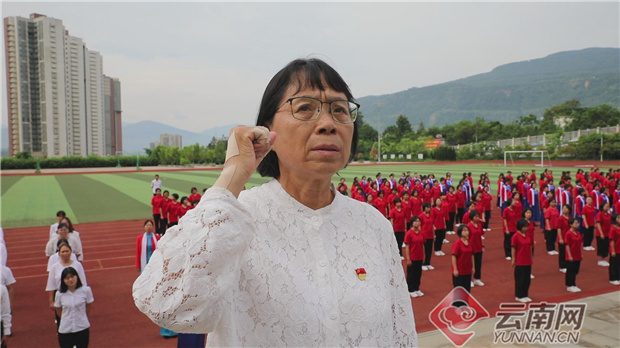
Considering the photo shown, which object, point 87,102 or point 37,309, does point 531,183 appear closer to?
point 37,309

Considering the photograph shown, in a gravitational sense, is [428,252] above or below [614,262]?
below

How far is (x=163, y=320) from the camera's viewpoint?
0.96 m

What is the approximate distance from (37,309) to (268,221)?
7.62 meters

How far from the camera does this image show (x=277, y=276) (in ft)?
3.97

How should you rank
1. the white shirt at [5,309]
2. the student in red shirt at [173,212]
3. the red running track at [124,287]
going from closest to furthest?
the white shirt at [5,309], the red running track at [124,287], the student in red shirt at [173,212]

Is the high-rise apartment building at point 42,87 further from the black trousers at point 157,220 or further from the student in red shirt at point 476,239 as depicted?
the student in red shirt at point 476,239

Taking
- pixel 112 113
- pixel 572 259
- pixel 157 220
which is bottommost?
pixel 157 220

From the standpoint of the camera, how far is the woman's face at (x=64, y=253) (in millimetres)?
5156

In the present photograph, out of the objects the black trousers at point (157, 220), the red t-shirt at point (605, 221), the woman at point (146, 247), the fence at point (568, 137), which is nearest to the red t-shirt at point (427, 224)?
the red t-shirt at point (605, 221)

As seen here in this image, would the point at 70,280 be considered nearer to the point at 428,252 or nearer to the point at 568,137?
the point at 428,252

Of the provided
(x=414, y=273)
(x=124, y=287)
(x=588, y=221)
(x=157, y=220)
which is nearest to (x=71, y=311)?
(x=124, y=287)

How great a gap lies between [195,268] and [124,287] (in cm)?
821

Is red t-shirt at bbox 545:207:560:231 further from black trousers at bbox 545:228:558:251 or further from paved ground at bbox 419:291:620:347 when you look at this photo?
paved ground at bbox 419:291:620:347

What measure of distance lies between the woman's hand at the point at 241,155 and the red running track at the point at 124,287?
535 centimetres
